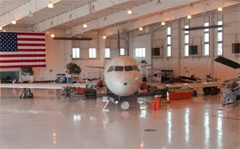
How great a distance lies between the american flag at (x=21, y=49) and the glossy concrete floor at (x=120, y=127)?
14.0m

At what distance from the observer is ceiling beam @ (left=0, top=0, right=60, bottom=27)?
807 inches

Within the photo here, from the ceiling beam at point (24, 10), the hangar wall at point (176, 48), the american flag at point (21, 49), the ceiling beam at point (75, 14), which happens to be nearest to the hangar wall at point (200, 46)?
the hangar wall at point (176, 48)

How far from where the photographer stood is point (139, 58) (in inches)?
1764

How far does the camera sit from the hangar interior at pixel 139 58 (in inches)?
428

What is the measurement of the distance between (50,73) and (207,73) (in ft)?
62.8

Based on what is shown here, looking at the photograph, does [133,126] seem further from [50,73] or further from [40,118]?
[50,73]

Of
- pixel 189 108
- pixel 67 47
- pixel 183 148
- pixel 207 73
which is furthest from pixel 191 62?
pixel 183 148

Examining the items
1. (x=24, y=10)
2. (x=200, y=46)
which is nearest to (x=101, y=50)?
(x=200, y=46)

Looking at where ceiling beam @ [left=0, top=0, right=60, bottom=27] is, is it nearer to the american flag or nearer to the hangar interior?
the hangar interior

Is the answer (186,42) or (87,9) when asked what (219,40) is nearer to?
(186,42)

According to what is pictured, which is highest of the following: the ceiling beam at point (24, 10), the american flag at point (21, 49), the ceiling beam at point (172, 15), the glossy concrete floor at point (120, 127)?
the ceiling beam at point (172, 15)

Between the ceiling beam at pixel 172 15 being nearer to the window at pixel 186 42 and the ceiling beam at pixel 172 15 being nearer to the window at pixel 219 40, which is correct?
the window at pixel 219 40

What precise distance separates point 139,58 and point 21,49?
720 inches

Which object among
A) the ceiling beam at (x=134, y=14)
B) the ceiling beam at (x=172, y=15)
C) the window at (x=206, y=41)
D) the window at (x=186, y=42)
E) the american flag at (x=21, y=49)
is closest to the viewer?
the ceiling beam at (x=134, y=14)
